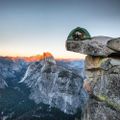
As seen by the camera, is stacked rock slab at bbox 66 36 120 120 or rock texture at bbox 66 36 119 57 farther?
rock texture at bbox 66 36 119 57

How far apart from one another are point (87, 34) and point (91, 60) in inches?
36.7

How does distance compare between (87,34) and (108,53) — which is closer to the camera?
(108,53)

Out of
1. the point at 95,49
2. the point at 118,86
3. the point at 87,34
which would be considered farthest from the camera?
the point at 87,34

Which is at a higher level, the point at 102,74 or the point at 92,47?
the point at 92,47

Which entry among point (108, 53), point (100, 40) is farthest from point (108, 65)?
point (100, 40)

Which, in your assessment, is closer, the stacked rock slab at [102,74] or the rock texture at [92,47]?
the stacked rock slab at [102,74]

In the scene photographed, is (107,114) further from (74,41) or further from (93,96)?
(74,41)

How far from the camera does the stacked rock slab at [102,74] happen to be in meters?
9.59

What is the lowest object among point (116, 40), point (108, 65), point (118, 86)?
point (118, 86)

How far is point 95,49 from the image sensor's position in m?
10.2

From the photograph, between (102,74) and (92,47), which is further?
(92,47)

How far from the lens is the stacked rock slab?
9586 mm

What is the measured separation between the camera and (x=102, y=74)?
10.2 metres

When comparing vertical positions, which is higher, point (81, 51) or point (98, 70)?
point (81, 51)
